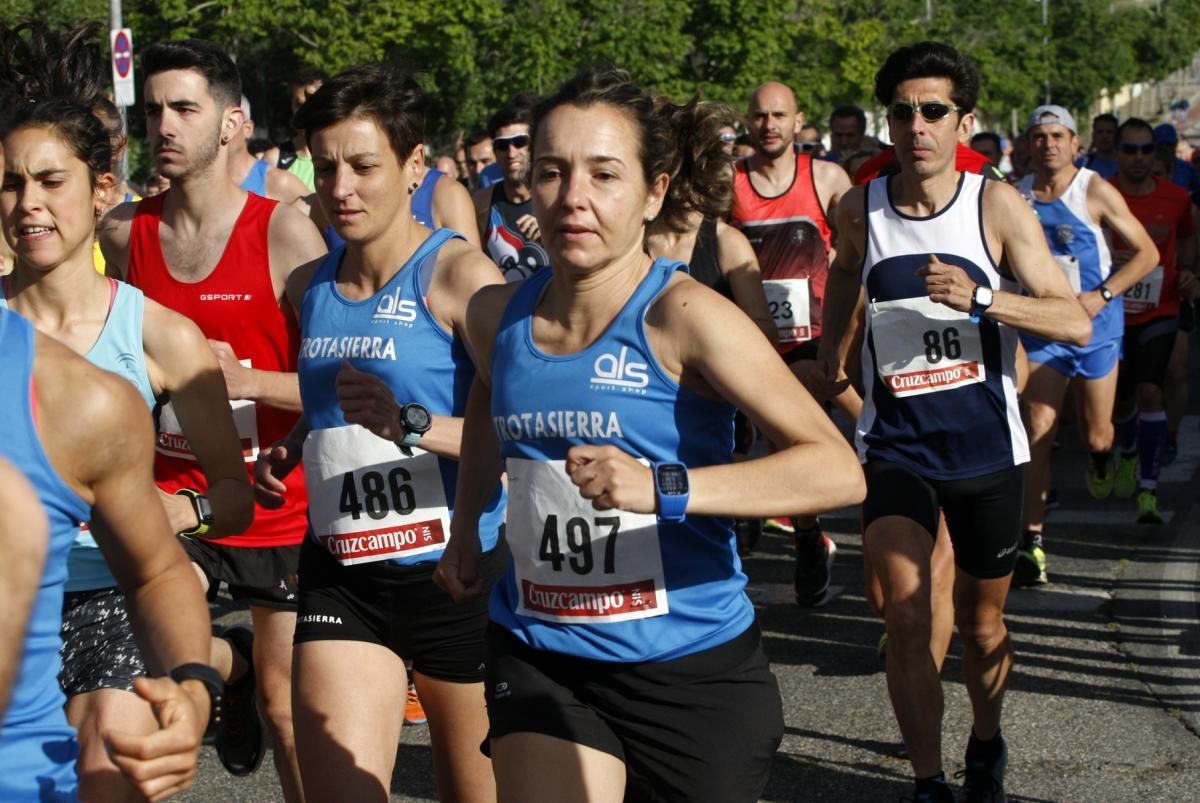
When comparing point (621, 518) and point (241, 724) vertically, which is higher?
point (621, 518)

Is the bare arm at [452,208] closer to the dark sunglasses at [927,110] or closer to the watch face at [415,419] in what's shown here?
the dark sunglasses at [927,110]

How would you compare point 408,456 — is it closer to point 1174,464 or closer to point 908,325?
point 908,325

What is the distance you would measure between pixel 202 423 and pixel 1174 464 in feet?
29.4

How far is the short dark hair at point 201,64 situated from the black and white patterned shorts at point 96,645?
2149mm

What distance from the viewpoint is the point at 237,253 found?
502 cm

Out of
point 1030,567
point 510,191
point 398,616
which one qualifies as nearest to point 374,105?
point 398,616

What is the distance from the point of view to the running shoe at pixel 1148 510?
31.7 feet

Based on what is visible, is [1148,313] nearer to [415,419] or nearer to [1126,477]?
[1126,477]

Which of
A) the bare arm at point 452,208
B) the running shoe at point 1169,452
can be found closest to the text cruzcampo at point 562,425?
the bare arm at point 452,208

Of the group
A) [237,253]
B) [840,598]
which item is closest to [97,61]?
[237,253]

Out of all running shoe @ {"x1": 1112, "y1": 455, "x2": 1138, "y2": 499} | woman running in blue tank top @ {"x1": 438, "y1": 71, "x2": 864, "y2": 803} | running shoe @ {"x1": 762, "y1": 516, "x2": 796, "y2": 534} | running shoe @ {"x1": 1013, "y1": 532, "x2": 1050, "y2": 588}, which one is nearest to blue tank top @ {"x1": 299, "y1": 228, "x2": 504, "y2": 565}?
woman running in blue tank top @ {"x1": 438, "y1": 71, "x2": 864, "y2": 803}

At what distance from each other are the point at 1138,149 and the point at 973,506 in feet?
21.3

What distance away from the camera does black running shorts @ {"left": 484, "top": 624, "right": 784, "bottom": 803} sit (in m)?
3.35

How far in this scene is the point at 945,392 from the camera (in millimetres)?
5387
